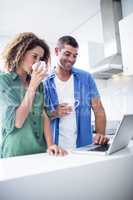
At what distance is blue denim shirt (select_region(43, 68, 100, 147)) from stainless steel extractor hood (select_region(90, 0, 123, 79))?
62 centimetres

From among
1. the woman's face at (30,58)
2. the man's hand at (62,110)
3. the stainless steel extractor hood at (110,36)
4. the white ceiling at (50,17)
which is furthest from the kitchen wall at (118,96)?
the woman's face at (30,58)

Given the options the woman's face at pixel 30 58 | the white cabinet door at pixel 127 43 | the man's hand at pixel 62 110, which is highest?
the white cabinet door at pixel 127 43

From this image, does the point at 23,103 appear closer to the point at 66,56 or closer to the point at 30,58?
the point at 30,58

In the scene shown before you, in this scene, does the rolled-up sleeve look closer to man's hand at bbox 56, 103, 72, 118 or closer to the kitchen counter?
the kitchen counter

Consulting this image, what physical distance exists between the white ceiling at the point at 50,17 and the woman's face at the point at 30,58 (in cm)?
42

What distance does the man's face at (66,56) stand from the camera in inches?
48.0

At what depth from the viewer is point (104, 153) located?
0.72m

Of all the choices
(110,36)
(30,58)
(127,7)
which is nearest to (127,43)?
(110,36)

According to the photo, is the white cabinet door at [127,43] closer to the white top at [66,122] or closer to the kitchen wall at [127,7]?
the kitchen wall at [127,7]

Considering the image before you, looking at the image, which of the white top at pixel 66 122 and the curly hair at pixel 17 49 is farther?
the white top at pixel 66 122

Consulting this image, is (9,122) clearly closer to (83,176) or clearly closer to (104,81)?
(83,176)

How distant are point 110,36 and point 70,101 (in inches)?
47.0

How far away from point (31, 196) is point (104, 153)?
30 cm

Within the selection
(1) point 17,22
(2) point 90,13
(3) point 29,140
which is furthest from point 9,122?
(2) point 90,13
